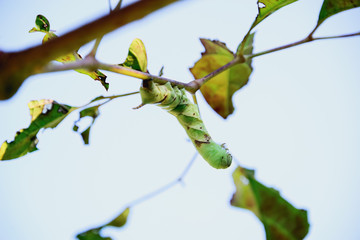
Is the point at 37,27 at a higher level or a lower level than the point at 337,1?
higher

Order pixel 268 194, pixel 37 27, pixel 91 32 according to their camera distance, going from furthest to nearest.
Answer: pixel 37 27 < pixel 268 194 < pixel 91 32

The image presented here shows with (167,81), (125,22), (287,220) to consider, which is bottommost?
(287,220)

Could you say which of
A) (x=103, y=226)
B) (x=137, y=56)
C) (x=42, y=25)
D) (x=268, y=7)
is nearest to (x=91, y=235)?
(x=103, y=226)

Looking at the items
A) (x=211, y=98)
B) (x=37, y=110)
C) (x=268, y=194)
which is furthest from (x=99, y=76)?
(x=268, y=194)

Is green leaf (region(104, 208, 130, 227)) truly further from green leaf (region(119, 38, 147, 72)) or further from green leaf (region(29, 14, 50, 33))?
green leaf (region(29, 14, 50, 33))

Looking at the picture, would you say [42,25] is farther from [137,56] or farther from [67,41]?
[67,41]

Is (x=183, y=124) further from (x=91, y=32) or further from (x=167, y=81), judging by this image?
(x=91, y=32)
